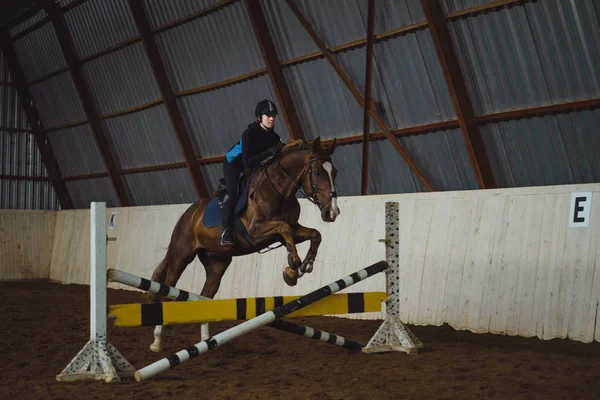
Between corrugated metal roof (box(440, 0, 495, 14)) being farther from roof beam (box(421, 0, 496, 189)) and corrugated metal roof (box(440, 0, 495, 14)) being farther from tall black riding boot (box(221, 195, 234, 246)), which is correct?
tall black riding boot (box(221, 195, 234, 246))

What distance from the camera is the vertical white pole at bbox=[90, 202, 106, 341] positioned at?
552 centimetres

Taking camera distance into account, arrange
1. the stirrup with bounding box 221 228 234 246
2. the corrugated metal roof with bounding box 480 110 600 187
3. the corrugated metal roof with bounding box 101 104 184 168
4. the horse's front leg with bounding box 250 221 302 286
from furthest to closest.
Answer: the corrugated metal roof with bounding box 101 104 184 168
the corrugated metal roof with bounding box 480 110 600 187
the stirrup with bounding box 221 228 234 246
the horse's front leg with bounding box 250 221 302 286

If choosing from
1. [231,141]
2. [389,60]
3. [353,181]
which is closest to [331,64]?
[389,60]

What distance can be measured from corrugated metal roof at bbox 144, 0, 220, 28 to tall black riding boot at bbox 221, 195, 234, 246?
7.87m

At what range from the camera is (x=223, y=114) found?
15.2 meters

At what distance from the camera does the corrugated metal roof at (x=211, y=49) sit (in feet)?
45.5

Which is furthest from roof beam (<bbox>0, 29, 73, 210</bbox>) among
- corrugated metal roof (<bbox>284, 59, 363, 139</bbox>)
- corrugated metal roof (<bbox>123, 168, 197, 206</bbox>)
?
corrugated metal roof (<bbox>284, 59, 363, 139</bbox>)

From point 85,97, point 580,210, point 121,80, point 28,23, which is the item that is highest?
point 28,23

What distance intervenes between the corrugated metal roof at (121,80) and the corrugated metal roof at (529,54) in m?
8.38

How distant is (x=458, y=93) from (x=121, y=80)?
9569 millimetres

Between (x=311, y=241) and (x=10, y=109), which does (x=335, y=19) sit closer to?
(x=311, y=241)

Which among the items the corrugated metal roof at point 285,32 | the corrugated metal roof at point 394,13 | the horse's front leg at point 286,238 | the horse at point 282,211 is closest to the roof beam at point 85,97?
the corrugated metal roof at point 285,32

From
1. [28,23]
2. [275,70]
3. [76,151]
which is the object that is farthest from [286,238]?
[28,23]

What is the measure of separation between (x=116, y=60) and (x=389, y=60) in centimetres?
815
